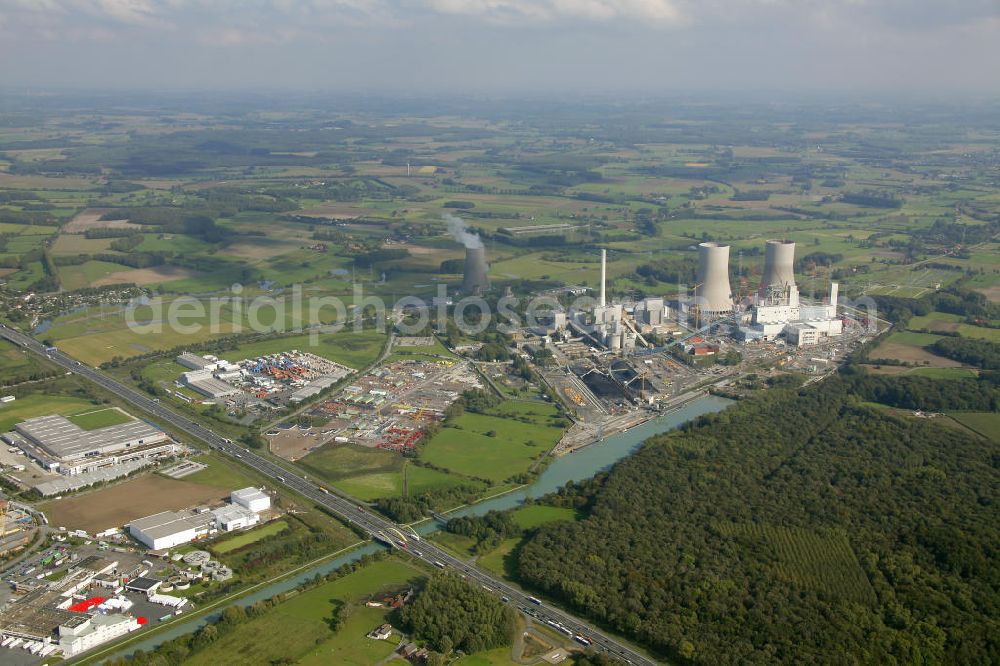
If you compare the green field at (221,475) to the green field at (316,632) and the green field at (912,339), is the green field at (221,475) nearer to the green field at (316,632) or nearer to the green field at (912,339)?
the green field at (316,632)

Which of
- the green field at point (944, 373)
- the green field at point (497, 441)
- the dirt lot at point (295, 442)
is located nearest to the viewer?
the green field at point (497, 441)

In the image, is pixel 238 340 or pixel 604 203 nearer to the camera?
pixel 238 340

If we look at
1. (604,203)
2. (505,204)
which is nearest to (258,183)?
(505,204)

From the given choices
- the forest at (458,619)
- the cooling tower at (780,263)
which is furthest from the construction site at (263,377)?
the cooling tower at (780,263)

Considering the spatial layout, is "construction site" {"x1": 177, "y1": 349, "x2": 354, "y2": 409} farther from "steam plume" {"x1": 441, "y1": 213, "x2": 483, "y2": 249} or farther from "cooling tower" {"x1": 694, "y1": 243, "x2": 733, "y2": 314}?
"cooling tower" {"x1": 694, "y1": 243, "x2": 733, "y2": 314}

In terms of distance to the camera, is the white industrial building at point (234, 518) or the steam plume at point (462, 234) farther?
the steam plume at point (462, 234)

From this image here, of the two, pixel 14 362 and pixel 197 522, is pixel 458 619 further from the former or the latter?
pixel 14 362

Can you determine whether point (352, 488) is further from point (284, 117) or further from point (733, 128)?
point (284, 117)
